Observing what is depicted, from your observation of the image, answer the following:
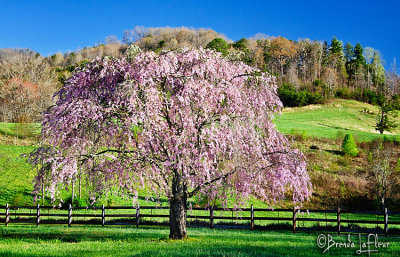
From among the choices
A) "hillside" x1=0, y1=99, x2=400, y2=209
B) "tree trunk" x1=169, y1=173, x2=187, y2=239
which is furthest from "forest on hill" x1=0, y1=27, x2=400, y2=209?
"tree trunk" x1=169, y1=173, x2=187, y2=239

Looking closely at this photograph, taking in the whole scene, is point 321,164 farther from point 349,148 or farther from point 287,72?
point 287,72

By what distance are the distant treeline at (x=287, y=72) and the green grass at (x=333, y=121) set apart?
14.2ft

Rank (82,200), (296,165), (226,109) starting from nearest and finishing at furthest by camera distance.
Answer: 1. (296,165)
2. (226,109)
3. (82,200)

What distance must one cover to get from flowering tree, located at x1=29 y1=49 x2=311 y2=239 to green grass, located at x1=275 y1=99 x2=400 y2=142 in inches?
1847

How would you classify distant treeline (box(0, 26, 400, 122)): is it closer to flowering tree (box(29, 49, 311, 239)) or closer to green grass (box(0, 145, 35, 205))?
green grass (box(0, 145, 35, 205))

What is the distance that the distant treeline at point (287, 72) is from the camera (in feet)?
212

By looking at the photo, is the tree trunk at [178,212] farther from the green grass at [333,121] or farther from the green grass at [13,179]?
the green grass at [333,121]

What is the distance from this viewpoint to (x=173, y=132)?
41.0 ft

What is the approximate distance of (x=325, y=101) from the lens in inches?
3553

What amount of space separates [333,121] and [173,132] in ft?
231

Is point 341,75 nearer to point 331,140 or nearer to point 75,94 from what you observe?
point 331,140

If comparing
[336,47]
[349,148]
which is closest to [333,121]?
[349,148]

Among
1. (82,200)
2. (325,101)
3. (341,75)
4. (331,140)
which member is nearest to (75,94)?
(82,200)

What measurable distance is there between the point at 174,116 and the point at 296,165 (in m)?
4.45
